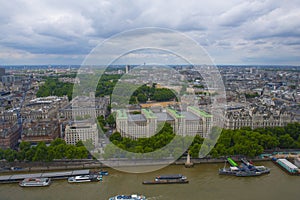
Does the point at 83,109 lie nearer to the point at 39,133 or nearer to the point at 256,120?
the point at 39,133

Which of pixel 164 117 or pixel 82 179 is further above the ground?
pixel 164 117

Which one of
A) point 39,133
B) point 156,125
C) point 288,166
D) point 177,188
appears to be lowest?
point 177,188

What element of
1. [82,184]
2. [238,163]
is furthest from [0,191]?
[238,163]

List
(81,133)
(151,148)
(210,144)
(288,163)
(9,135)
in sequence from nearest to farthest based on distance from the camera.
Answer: (288,163), (151,148), (210,144), (9,135), (81,133)

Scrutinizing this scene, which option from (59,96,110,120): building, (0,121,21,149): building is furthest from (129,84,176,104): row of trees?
(0,121,21,149): building

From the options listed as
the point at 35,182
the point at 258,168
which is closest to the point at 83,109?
the point at 35,182

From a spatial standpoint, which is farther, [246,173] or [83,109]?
[83,109]

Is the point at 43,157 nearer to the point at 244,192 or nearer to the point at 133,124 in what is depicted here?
the point at 133,124

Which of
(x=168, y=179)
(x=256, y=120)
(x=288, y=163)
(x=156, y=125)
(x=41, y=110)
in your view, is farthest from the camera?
(x=41, y=110)
